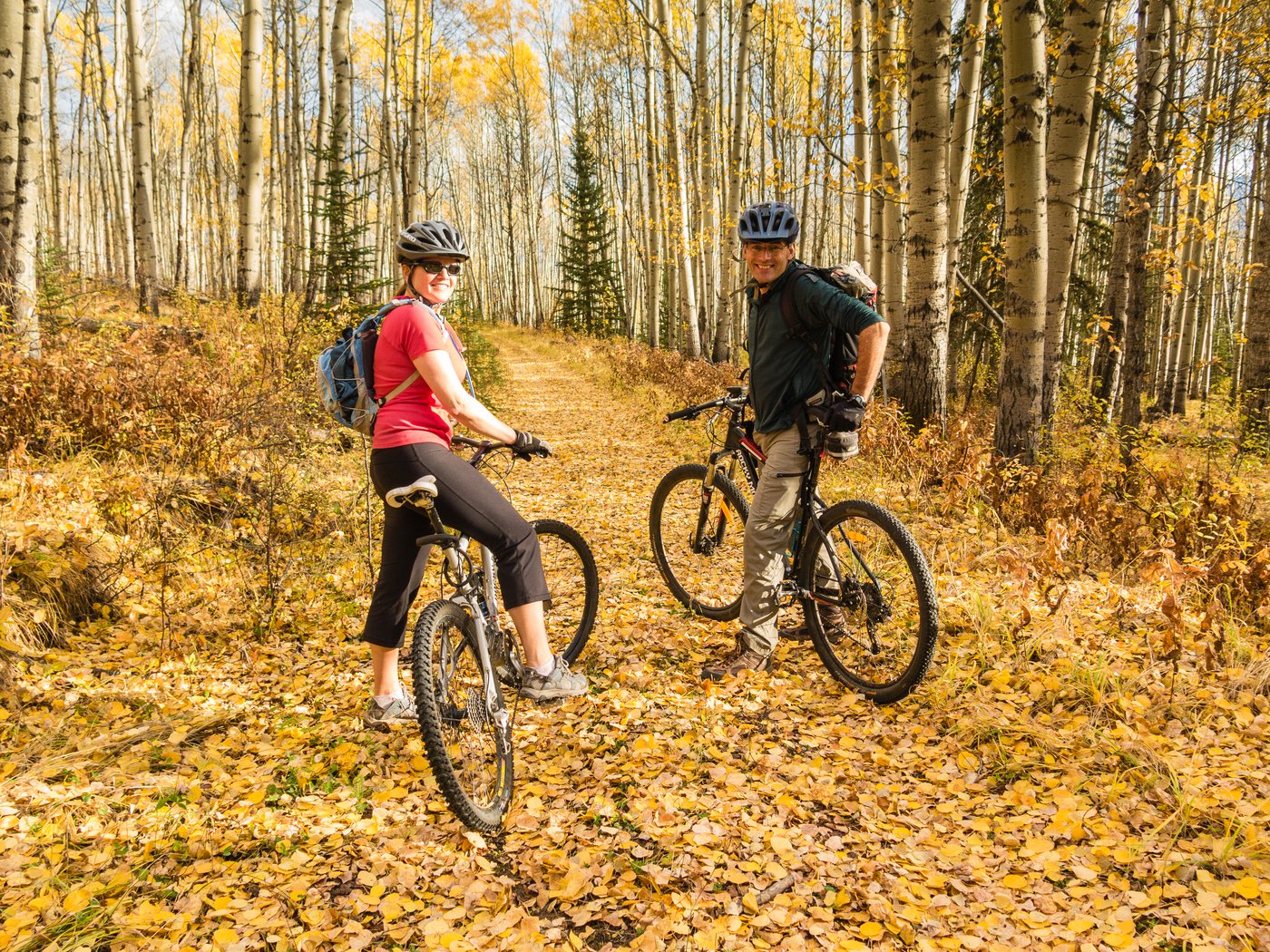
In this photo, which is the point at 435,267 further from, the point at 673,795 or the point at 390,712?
the point at 673,795

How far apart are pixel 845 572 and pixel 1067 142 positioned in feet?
17.5

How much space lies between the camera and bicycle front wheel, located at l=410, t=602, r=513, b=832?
2.66 meters

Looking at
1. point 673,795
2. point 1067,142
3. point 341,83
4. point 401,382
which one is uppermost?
point 341,83

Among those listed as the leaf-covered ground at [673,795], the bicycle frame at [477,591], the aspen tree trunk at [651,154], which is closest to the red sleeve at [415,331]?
the bicycle frame at [477,591]

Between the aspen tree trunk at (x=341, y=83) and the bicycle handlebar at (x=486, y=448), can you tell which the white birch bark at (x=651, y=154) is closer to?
the aspen tree trunk at (x=341, y=83)

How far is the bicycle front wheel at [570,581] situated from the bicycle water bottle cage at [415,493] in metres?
1.02

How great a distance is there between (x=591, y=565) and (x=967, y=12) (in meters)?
10.1

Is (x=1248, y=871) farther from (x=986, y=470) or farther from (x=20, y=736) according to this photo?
(x=20, y=736)

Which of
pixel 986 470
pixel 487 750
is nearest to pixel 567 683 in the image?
pixel 487 750

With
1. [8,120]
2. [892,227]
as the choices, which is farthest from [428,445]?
[892,227]

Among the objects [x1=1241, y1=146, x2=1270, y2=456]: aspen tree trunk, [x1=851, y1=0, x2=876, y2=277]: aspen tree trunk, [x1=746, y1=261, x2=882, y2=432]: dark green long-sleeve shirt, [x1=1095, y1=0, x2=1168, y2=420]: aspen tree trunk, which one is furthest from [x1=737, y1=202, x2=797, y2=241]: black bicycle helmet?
[x1=1241, y1=146, x2=1270, y2=456]: aspen tree trunk

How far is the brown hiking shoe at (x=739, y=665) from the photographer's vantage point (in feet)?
13.8

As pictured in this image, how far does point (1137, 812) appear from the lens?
2861 millimetres

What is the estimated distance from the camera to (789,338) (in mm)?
3797
